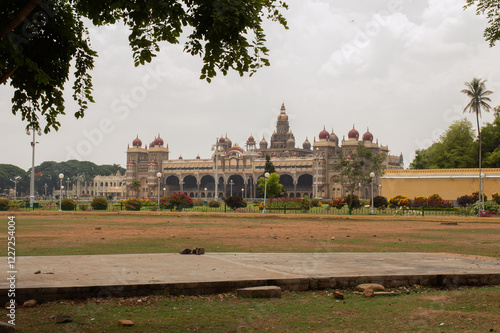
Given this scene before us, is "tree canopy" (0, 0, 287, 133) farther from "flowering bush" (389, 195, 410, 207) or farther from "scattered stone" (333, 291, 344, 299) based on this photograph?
"flowering bush" (389, 195, 410, 207)

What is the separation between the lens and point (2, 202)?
3422 centimetres

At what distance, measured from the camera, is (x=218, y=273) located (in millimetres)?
7023

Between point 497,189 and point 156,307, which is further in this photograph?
point 497,189

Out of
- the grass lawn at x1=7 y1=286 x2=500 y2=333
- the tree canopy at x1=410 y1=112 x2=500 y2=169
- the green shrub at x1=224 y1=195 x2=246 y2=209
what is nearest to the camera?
the grass lawn at x1=7 y1=286 x2=500 y2=333

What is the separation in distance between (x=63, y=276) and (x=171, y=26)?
315 cm

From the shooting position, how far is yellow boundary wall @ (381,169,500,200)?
150 ft

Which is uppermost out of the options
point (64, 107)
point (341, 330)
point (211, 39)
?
point (211, 39)

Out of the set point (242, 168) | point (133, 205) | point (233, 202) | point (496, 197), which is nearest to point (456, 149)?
point (496, 197)

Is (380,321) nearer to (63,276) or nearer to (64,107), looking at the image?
(63,276)

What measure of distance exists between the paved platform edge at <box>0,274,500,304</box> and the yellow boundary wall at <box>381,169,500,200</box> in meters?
41.1

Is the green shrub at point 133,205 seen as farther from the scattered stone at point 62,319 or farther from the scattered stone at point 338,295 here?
the scattered stone at point 62,319

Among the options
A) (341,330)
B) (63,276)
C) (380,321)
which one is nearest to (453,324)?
(380,321)

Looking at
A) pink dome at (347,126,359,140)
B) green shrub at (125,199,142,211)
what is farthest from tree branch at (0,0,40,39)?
pink dome at (347,126,359,140)

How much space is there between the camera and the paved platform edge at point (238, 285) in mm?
5742
